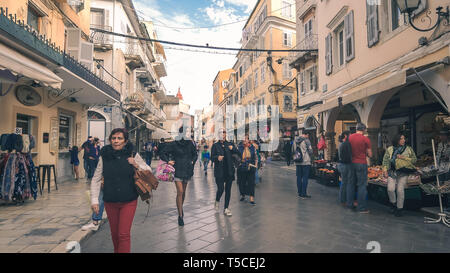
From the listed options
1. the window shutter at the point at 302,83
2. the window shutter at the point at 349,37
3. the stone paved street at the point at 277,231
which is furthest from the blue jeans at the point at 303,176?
the window shutter at the point at 302,83

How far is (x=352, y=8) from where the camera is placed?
387 inches

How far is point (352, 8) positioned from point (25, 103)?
462 inches

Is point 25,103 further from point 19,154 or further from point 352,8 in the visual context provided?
point 352,8

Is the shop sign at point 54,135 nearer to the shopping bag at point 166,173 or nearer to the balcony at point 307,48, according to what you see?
the shopping bag at point 166,173

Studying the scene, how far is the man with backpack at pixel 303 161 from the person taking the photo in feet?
22.7

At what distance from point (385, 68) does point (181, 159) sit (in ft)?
22.3

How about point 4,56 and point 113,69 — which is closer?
point 4,56

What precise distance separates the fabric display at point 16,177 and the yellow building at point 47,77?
1280 mm

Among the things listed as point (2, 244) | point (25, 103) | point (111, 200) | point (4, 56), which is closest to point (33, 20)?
point (25, 103)

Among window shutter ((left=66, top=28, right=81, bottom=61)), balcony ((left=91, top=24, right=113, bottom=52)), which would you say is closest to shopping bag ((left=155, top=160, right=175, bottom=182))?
window shutter ((left=66, top=28, right=81, bottom=61))

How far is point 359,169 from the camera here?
18.8ft

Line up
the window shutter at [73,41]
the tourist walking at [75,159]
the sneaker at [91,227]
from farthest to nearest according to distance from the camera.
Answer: the tourist walking at [75,159] < the window shutter at [73,41] < the sneaker at [91,227]

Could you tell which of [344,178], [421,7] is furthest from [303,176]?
[421,7]

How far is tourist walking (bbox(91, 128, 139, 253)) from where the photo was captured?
2.79m
